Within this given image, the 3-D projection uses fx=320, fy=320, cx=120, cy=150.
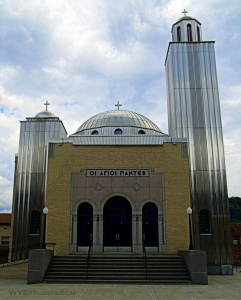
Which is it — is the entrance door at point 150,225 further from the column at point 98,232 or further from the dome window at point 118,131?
the dome window at point 118,131

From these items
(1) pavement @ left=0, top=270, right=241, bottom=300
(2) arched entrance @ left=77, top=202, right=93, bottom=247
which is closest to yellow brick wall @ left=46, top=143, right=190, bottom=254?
(2) arched entrance @ left=77, top=202, right=93, bottom=247

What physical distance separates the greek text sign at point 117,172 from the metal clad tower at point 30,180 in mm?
4926

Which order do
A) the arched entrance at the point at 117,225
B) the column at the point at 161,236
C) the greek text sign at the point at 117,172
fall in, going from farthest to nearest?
the greek text sign at the point at 117,172 < the arched entrance at the point at 117,225 < the column at the point at 161,236

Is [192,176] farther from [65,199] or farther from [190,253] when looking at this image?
[65,199]

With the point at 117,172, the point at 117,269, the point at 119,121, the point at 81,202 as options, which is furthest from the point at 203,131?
the point at 117,269

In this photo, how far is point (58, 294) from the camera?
13.3 meters

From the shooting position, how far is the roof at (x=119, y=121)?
30109 millimetres

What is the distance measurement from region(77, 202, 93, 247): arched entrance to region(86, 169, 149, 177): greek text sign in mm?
2066

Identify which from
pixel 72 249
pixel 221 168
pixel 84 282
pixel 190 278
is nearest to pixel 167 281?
pixel 190 278

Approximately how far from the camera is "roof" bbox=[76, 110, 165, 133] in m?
30.1

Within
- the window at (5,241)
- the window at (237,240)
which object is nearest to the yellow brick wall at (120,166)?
the window at (237,240)

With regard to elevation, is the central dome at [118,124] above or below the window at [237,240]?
above

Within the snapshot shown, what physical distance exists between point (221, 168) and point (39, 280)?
46.2 feet

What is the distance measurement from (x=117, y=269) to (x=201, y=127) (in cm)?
1223
